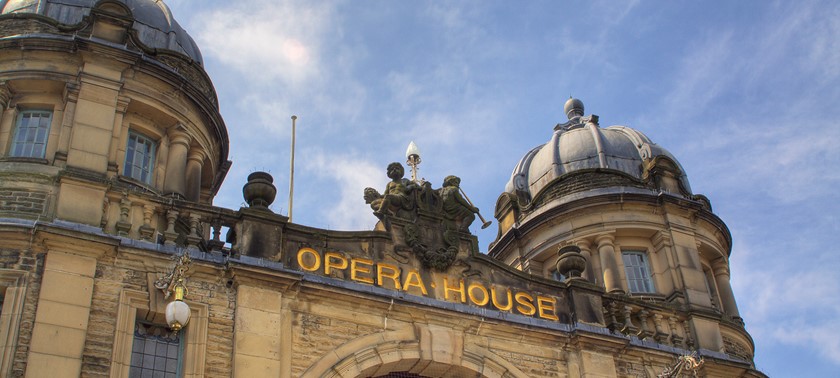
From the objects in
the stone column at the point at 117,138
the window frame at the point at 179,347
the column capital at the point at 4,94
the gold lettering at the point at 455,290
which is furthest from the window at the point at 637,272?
the column capital at the point at 4,94

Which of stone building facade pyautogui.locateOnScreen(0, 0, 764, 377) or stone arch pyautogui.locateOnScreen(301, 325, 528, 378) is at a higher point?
stone building facade pyautogui.locateOnScreen(0, 0, 764, 377)

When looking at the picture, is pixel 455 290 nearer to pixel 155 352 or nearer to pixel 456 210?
pixel 456 210

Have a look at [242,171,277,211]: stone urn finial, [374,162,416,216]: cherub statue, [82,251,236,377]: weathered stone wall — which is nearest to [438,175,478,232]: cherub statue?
[374,162,416,216]: cherub statue

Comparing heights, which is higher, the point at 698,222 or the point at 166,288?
the point at 698,222

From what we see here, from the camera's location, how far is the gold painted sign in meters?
19.8

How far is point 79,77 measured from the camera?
67.6 feet

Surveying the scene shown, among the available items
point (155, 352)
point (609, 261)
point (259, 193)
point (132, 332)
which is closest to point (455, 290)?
point (259, 193)

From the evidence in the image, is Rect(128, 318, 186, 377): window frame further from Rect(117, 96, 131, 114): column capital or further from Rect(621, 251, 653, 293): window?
Rect(621, 251, 653, 293): window

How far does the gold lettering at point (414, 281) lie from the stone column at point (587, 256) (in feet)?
22.3

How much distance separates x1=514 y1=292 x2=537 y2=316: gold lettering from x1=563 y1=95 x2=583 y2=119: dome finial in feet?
40.3

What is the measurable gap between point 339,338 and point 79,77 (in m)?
7.34

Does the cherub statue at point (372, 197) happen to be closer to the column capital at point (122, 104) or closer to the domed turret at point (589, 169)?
the column capital at point (122, 104)

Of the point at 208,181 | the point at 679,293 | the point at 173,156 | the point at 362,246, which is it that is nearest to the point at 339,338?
the point at 362,246

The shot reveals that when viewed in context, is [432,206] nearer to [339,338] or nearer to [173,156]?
[339,338]
